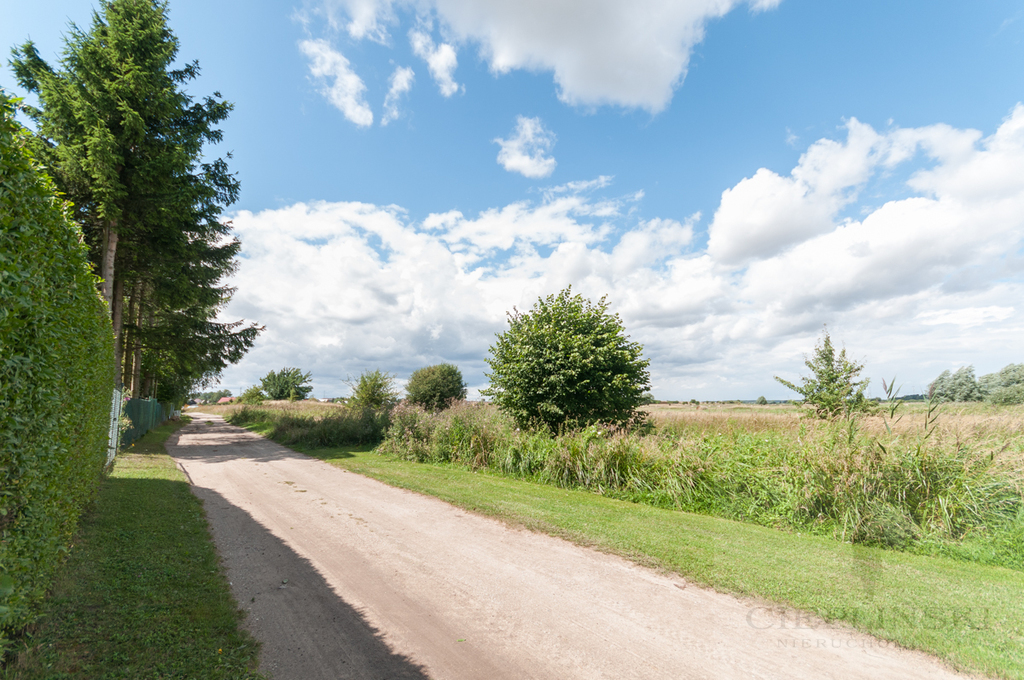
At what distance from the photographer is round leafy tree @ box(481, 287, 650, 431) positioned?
13.5 metres

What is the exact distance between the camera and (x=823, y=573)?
5488 mm

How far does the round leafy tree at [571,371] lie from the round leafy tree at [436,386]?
13.0m

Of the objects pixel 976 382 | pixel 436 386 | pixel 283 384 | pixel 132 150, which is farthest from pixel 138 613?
pixel 283 384

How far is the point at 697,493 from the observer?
913cm

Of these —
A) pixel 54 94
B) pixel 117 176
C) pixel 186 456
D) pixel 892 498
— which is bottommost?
pixel 186 456

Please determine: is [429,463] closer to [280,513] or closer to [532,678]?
[280,513]

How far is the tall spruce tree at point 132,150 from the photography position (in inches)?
575

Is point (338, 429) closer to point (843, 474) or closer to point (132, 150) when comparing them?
point (132, 150)

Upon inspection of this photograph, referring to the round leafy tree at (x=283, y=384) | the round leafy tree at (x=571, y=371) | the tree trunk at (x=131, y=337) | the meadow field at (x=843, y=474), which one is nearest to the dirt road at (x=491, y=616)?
the meadow field at (x=843, y=474)

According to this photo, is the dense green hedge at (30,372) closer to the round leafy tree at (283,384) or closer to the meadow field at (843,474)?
the meadow field at (843,474)

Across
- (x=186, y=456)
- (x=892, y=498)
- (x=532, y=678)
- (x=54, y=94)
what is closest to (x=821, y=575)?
(x=892, y=498)

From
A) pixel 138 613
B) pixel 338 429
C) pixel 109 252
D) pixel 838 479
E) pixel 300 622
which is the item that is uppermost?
pixel 109 252

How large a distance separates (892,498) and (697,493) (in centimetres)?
312

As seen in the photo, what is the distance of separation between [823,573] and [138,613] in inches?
294
